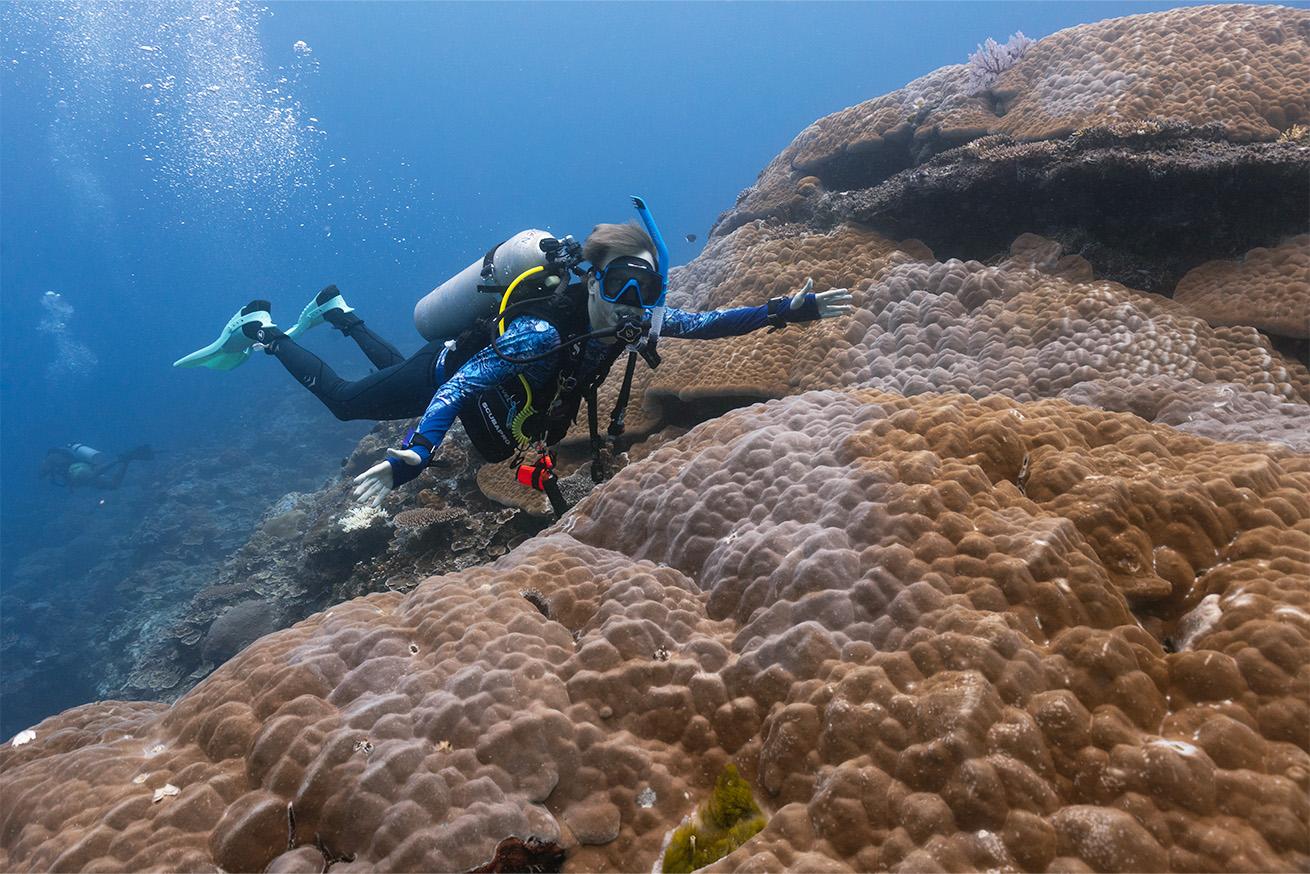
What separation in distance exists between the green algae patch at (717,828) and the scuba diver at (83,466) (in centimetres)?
2879

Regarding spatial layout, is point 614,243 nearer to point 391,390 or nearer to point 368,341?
point 391,390

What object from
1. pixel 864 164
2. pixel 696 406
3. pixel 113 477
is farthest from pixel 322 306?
pixel 113 477

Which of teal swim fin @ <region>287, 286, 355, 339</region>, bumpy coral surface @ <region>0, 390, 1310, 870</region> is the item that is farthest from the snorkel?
teal swim fin @ <region>287, 286, 355, 339</region>

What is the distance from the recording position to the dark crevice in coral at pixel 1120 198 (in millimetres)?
5031

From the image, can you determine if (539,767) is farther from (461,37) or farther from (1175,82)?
(461,37)

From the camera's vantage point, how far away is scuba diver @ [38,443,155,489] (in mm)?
22250

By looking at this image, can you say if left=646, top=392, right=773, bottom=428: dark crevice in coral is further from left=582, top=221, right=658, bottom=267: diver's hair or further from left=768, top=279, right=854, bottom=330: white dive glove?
left=582, top=221, right=658, bottom=267: diver's hair

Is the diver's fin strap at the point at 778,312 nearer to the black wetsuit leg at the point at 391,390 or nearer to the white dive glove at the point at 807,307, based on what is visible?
the white dive glove at the point at 807,307

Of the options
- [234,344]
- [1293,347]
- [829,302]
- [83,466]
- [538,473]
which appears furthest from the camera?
[83,466]

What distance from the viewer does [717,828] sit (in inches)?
82.0

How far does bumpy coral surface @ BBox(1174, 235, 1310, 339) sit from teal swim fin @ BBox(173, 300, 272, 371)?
1028 cm

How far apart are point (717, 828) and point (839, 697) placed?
2.01ft

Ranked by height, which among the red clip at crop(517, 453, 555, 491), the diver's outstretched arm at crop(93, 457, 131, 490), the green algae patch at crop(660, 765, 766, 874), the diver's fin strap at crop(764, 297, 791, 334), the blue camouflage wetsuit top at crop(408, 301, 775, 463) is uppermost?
the diver's outstretched arm at crop(93, 457, 131, 490)

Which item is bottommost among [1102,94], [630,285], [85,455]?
[1102,94]
